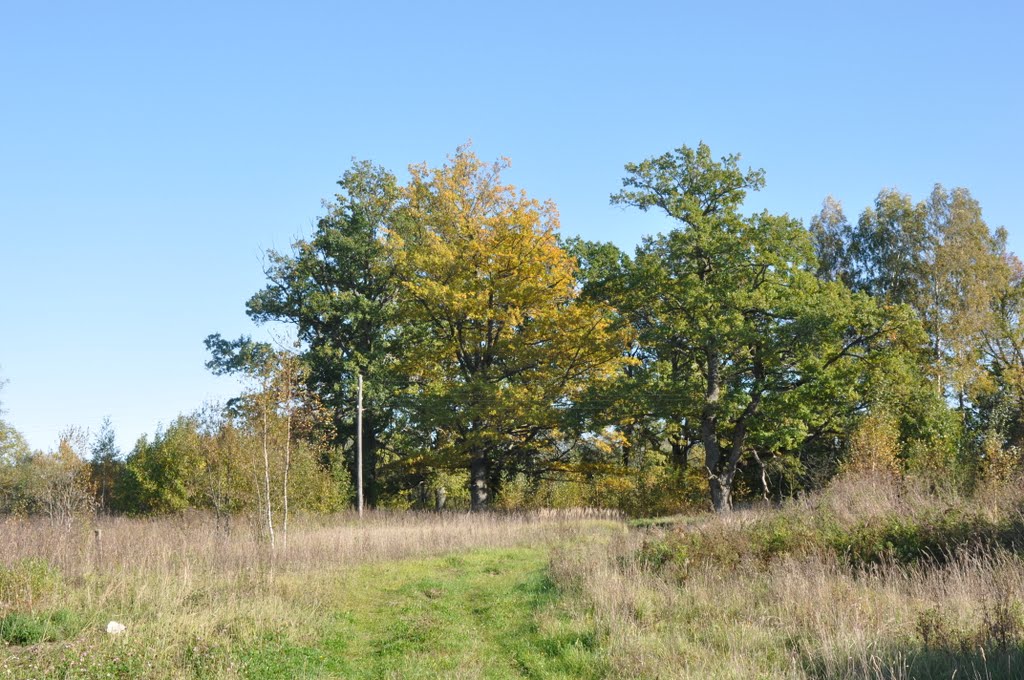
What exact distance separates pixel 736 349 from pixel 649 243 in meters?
5.19

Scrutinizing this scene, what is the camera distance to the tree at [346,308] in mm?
35031

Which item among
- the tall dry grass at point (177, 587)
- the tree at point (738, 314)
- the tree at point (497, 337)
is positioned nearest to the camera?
the tall dry grass at point (177, 587)

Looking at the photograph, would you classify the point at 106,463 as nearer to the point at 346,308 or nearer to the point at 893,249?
the point at 346,308

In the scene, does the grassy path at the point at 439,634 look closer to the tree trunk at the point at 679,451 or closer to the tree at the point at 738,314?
the tree at the point at 738,314

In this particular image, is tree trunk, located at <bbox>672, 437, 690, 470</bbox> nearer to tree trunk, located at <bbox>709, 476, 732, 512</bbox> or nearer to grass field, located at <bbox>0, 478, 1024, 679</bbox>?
tree trunk, located at <bbox>709, 476, 732, 512</bbox>

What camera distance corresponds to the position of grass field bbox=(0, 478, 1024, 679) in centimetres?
770

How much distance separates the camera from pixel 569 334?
31.1 metres

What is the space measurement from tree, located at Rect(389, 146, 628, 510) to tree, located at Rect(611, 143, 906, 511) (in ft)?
10.3

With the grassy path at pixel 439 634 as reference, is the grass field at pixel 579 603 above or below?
above

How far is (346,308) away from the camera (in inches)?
1388

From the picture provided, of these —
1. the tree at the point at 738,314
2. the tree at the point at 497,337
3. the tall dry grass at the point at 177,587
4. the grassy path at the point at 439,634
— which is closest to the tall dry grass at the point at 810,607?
the grassy path at the point at 439,634

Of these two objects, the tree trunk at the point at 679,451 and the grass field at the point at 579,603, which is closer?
the grass field at the point at 579,603

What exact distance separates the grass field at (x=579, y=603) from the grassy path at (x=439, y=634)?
43 mm

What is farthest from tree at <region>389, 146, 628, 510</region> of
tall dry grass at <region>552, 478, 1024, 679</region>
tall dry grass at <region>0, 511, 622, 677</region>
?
tall dry grass at <region>552, 478, 1024, 679</region>
